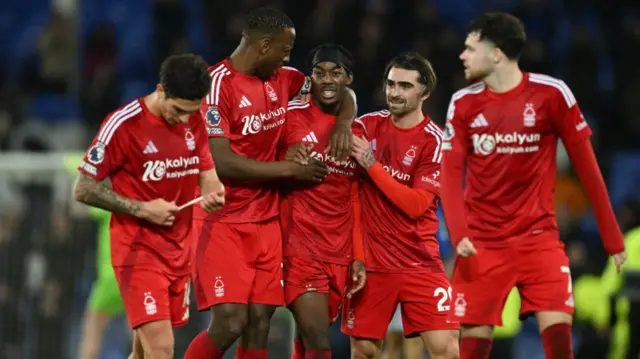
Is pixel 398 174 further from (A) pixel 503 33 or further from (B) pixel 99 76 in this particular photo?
(B) pixel 99 76

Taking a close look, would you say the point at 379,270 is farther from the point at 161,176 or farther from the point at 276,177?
the point at 161,176

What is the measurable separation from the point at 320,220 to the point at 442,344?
1.06 m

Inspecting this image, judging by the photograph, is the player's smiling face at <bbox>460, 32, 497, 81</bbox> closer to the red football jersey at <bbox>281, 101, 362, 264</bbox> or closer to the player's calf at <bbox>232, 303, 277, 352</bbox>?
the red football jersey at <bbox>281, 101, 362, 264</bbox>

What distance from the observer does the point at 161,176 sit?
24.9 feet

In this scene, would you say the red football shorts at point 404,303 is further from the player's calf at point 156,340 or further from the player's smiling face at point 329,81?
the player's calf at point 156,340

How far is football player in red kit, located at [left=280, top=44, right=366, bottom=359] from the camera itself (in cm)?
772

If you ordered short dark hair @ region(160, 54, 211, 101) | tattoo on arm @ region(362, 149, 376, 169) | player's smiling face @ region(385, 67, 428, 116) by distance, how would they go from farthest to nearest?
player's smiling face @ region(385, 67, 428, 116), tattoo on arm @ region(362, 149, 376, 169), short dark hair @ region(160, 54, 211, 101)

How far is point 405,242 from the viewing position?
26.3 feet

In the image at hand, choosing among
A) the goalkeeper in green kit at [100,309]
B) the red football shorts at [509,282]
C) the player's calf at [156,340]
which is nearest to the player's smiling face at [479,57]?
the red football shorts at [509,282]

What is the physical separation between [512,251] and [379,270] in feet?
2.68

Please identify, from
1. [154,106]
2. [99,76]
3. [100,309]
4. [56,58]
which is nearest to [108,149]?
[154,106]

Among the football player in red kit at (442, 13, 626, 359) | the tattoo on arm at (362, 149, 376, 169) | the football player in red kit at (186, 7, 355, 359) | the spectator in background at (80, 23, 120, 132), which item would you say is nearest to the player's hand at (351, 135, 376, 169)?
the tattoo on arm at (362, 149, 376, 169)

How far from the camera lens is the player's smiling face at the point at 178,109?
732 cm

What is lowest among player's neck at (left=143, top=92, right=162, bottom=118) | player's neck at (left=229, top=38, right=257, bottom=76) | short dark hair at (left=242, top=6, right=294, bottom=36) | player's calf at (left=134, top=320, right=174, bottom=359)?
player's calf at (left=134, top=320, right=174, bottom=359)
